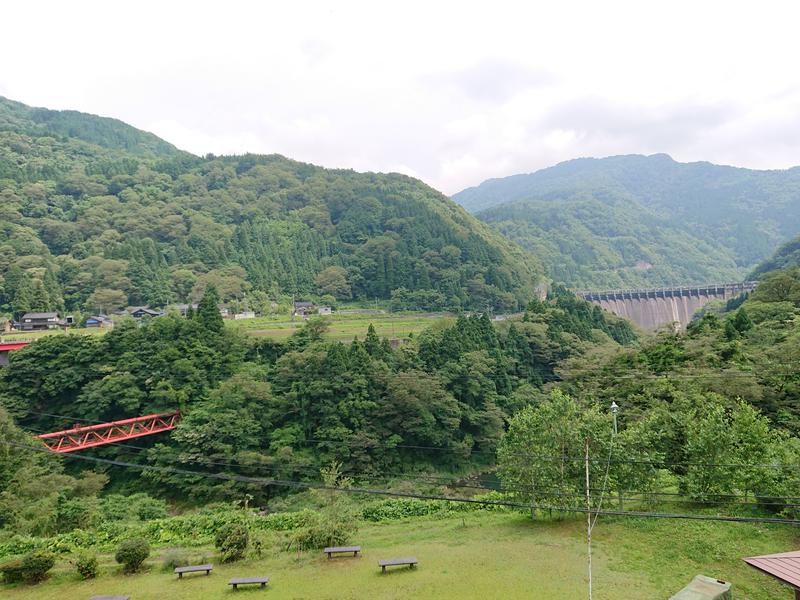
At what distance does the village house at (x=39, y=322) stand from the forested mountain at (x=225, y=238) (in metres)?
2.51

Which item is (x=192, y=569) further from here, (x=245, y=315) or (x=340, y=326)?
(x=245, y=315)

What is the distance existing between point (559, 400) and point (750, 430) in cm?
539

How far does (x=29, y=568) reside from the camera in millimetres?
11773


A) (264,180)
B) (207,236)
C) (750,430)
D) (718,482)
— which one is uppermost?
(264,180)

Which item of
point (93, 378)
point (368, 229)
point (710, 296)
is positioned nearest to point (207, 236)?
point (368, 229)

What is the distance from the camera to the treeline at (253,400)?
24938 millimetres

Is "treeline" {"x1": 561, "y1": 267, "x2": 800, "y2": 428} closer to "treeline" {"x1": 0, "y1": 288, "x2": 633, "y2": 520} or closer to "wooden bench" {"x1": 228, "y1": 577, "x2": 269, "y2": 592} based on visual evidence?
"treeline" {"x1": 0, "y1": 288, "x2": 633, "y2": 520}

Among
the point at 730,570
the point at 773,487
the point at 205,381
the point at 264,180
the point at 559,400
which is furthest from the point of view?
the point at 264,180

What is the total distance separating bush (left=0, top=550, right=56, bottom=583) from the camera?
11.7 meters

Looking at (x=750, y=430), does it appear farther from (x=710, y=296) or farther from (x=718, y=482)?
(x=710, y=296)

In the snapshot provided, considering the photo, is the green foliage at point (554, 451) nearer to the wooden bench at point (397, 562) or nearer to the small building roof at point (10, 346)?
the wooden bench at point (397, 562)

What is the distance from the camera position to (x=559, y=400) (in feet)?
48.8

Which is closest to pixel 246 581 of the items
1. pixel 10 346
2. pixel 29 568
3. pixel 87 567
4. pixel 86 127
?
pixel 87 567

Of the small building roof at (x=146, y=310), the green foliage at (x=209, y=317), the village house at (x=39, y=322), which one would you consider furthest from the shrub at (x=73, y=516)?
the small building roof at (x=146, y=310)
